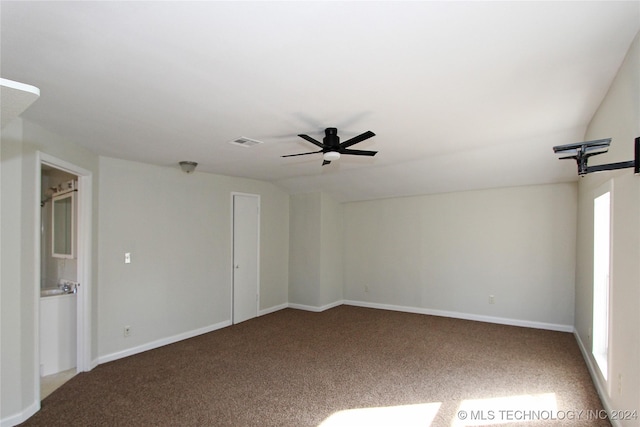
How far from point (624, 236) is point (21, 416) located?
15.1 ft

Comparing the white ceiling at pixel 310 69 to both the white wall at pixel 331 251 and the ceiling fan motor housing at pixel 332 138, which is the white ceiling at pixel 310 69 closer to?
the ceiling fan motor housing at pixel 332 138

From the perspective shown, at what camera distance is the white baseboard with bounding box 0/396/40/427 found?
8.91 feet

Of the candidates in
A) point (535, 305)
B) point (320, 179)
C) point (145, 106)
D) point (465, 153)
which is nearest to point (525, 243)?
point (535, 305)

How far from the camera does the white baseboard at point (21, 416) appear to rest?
2.72 metres

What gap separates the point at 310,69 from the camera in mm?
2162

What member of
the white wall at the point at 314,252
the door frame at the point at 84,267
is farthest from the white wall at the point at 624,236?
the door frame at the point at 84,267

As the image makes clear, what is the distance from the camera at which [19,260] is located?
9.34 feet

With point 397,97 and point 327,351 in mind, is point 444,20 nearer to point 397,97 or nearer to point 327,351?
point 397,97

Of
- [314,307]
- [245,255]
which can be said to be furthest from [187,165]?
[314,307]

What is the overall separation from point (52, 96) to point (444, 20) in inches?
101

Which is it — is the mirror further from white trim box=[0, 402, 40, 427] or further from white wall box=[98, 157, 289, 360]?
white trim box=[0, 402, 40, 427]

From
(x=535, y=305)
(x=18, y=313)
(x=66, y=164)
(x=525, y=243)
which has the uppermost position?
(x=66, y=164)

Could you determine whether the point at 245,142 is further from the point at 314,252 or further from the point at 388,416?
the point at 314,252

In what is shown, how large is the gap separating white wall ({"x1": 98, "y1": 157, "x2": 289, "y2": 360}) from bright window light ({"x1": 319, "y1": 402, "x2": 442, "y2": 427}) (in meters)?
2.89
